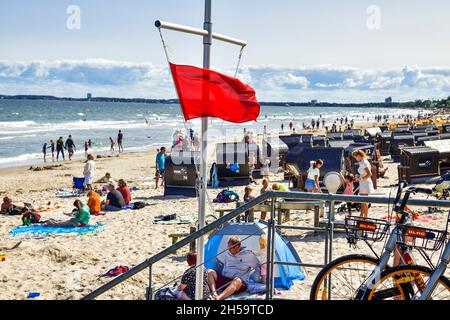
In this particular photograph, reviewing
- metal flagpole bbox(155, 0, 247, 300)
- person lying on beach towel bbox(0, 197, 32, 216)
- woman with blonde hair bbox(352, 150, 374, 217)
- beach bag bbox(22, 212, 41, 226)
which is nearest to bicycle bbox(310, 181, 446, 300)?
metal flagpole bbox(155, 0, 247, 300)

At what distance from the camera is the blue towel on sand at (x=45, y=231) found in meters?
13.1

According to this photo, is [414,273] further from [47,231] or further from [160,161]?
[160,161]

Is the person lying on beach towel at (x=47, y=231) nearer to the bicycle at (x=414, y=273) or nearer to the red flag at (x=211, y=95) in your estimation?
the red flag at (x=211, y=95)

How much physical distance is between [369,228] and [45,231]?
11019mm

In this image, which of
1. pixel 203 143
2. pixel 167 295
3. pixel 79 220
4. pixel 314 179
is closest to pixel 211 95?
pixel 203 143

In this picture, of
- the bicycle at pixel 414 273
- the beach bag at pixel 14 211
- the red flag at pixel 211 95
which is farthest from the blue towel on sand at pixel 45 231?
the bicycle at pixel 414 273

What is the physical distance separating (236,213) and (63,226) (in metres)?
11.0

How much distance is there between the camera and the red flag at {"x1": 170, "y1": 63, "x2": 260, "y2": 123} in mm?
5809

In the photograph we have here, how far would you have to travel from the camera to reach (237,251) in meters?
7.58

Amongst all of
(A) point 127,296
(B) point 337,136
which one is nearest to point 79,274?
(A) point 127,296

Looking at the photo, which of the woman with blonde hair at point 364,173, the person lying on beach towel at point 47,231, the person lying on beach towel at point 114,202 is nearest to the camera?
the woman with blonde hair at point 364,173

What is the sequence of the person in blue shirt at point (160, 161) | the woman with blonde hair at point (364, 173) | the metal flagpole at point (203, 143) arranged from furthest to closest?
the person in blue shirt at point (160, 161), the woman with blonde hair at point (364, 173), the metal flagpole at point (203, 143)

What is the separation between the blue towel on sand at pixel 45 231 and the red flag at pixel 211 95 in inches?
321
